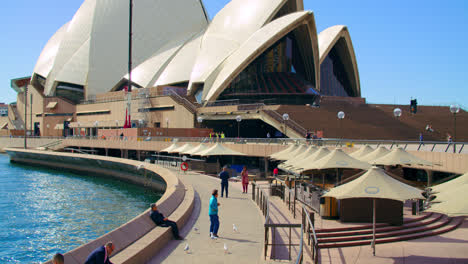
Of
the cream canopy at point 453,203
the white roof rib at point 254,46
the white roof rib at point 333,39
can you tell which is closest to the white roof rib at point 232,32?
the white roof rib at point 254,46

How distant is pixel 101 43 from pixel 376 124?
45.8 metres

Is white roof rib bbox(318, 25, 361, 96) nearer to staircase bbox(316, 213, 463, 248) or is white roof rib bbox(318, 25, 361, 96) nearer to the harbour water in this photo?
the harbour water

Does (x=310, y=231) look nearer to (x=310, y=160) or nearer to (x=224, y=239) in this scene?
(x=224, y=239)

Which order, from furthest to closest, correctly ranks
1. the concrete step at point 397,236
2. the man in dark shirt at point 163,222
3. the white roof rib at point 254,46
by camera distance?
1. the white roof rib at point 254,46
2. the concrete step at point 397,236
3. the man in dark shirt at point 163,222

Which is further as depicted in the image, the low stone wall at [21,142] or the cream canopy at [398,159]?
the low stone wall at [21,142]

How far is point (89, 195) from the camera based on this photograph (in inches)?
1025

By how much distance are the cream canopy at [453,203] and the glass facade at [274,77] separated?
35.6 m

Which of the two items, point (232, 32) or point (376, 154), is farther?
point (232, 32)

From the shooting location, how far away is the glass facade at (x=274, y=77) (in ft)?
144

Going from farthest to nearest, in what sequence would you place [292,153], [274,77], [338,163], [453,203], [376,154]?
[274,77]
[292,153]
[376,154]
[338,163]
[453,203]

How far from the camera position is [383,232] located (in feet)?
34.9

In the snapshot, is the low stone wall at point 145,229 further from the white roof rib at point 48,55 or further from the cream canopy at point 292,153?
the white roof rib at point 48,55

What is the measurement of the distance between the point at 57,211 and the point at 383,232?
51.3 feet

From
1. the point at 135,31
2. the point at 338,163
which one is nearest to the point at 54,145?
the point at 135,31
